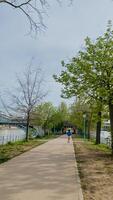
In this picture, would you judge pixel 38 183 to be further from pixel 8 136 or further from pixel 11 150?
pixel 8 136

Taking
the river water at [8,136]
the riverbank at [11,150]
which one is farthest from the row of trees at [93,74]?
the river water at [8,136]

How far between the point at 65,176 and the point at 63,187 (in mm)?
2257

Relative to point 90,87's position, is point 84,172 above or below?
below

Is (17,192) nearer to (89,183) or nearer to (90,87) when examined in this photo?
(89,183)

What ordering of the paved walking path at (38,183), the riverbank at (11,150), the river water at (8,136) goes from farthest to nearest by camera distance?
the river water at (8,136), the riverbank at (11,150), the paved walking path at (38,183)

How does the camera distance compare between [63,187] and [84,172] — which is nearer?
[63,187]

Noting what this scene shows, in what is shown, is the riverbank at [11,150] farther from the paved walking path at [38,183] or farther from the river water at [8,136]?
the paved walking path at [38,183]

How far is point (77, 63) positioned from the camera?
962 inches

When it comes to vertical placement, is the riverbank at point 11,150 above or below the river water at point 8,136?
below

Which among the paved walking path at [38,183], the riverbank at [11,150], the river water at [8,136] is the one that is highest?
the river water at [8,136]

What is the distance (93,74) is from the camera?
76.8ft

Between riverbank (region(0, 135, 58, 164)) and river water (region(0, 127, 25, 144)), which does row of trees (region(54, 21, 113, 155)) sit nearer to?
riverbank (region(0, 135, 58, 164))

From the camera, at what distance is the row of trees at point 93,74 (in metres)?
23.2

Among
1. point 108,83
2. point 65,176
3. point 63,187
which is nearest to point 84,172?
point 65,176
